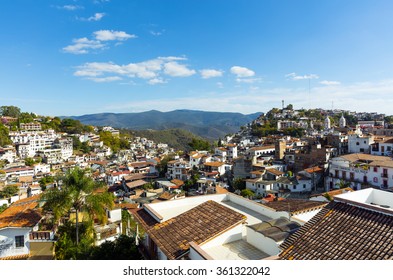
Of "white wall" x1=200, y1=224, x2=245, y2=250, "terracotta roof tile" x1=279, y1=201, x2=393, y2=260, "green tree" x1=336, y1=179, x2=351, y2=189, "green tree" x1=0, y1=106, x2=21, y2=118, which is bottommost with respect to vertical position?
"green tree" x1=336, y1=179, x2=351, y2=189

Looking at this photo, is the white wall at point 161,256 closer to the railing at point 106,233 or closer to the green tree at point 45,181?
the railing at point 106,233

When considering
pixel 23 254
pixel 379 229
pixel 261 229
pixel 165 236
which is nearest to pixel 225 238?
pixel 261 229

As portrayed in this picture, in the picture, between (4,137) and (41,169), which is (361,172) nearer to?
(41,169)

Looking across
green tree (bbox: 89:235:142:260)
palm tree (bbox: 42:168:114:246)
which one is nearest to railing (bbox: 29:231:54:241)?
palm tree (bbox: 42:168:114:246)

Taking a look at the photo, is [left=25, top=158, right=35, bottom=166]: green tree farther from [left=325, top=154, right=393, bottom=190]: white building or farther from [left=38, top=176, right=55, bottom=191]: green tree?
[left=325, top=154, right=393, bottom=190]: white building

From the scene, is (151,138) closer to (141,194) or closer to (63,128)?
(63,128)

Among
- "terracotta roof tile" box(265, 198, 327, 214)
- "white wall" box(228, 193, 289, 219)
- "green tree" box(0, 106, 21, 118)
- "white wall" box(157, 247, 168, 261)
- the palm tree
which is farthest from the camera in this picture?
"green tree" box(0, 106, 21, 118)
